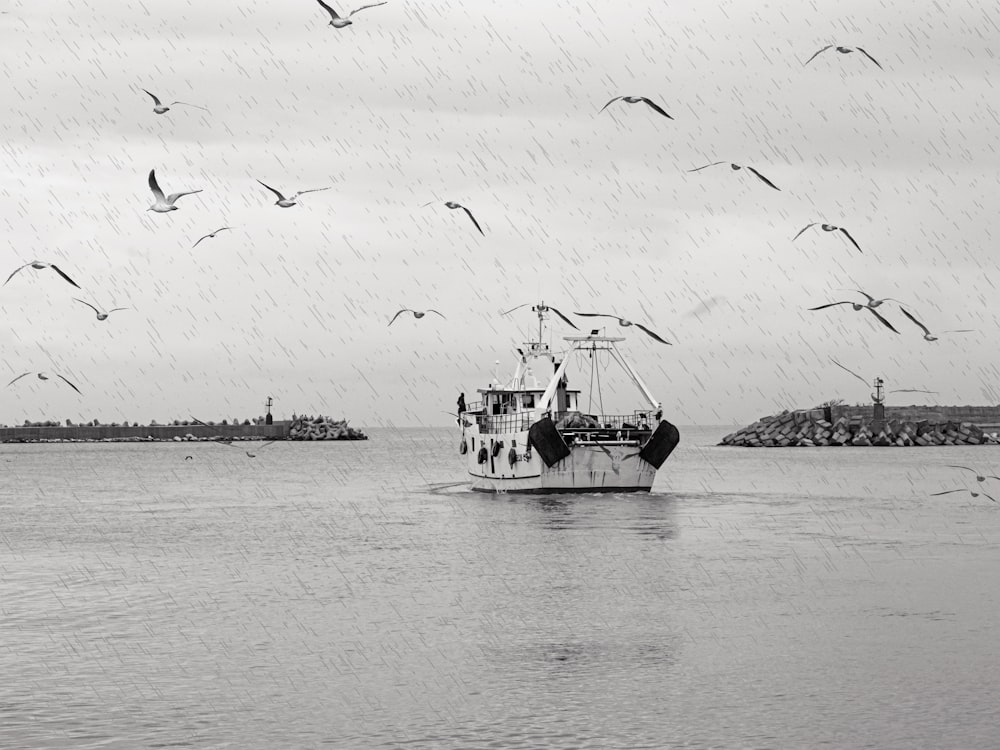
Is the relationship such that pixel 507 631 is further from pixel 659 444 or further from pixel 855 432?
pixel 855 432

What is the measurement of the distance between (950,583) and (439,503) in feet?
114

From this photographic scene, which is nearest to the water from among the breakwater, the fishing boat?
the fishing boat

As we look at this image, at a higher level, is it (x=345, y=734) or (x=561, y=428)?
(x=561, y=428)

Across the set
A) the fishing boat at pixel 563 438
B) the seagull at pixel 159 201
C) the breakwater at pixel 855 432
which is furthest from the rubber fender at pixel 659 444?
the breakwater at pixel 855 432

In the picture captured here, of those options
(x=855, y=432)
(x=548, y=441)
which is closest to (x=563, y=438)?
(x=548, y=441)

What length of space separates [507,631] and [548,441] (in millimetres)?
27534

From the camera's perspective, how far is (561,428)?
52688 mm

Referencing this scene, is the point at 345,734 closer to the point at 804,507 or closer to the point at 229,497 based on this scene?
the point at 804,507

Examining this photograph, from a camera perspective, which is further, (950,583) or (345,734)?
(950,583)

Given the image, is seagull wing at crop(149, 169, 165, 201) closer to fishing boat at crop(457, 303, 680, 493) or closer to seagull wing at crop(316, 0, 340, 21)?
seagull wing at crop(316, 0, 340, 21)

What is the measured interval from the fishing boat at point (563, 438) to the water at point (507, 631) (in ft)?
5.45

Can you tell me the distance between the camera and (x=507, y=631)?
917 inches

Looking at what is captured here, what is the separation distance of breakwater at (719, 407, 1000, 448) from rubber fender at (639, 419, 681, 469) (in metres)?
107

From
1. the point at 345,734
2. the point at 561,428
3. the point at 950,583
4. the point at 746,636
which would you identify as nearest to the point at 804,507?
the point at 561,428
